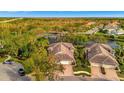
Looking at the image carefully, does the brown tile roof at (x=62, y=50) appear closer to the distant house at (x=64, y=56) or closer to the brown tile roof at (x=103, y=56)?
the distant house at (x=64, y=56)

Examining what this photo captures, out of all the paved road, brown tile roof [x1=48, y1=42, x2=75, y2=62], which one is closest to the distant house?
brown tile roof [x1=48, y1=42, x2=75, y2=62]

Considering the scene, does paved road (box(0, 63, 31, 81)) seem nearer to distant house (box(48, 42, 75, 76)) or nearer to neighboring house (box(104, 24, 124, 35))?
distant house (box(48, 42, 75, 76))

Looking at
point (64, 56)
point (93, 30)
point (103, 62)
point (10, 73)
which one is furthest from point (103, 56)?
point (10, 73)
